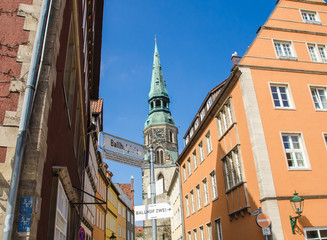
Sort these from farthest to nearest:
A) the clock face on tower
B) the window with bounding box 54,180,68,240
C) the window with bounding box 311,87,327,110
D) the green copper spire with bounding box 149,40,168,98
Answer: the green copper spire with bounding box 149,40,168,98 < the clock face on tower < the window with bounding box 311,87,327,110 < the window with bounding box 54,180,68,240

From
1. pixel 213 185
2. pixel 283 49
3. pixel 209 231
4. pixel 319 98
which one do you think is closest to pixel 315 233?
pixel 319 98

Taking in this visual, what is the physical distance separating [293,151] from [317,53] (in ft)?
21.4

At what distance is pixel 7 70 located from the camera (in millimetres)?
4352

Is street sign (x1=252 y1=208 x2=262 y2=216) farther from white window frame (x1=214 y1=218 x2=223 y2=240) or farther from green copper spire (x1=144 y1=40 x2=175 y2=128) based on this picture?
green copper spire (x1=144 y1=40 x2=175 y2=128)

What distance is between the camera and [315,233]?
11984mm

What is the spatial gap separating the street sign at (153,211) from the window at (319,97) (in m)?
10.6

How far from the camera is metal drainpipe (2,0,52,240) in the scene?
3439 mm

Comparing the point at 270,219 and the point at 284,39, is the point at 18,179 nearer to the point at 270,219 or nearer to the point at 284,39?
the point at 270,219

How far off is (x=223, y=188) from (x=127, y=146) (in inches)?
378

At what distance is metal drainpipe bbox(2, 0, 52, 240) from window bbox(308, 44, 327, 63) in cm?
1589

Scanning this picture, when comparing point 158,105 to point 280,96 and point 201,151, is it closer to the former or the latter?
point 201,151

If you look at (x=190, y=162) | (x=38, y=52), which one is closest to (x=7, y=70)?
(x=38, y=52)

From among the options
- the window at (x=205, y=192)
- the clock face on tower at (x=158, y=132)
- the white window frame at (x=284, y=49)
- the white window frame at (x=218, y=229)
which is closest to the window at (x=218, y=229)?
the white window frame at (x=218, y=229)

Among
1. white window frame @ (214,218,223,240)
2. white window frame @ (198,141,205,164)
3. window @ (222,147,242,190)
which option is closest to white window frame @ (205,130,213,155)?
white window frame @ (198,141,205,164)
